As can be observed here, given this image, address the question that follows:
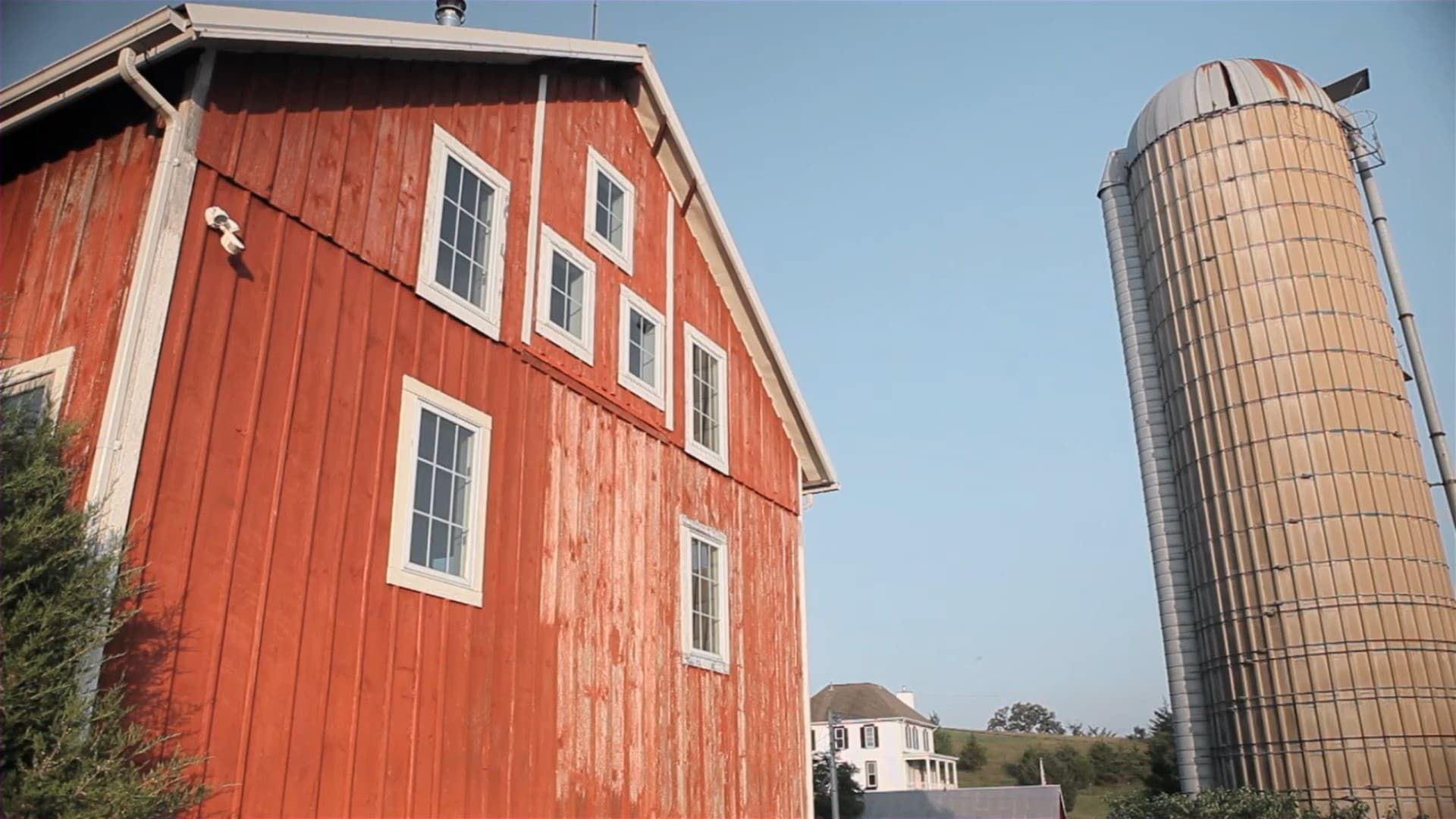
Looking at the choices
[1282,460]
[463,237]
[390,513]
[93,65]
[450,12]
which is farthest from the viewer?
[1282,460]

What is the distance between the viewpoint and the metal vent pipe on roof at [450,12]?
39.0 feet

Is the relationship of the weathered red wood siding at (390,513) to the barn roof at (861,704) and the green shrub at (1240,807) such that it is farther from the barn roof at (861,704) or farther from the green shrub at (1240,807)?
the barn roof at (861,704)

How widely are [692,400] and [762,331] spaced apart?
1.89m

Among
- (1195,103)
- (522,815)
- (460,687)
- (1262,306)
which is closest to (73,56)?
(460,687)

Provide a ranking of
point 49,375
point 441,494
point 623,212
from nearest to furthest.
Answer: point 49,375
point 441,494
point 623,212

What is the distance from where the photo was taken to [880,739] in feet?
225

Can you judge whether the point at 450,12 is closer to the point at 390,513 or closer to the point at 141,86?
the point at 141,86

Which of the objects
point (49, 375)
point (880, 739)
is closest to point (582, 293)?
point (49, 375)

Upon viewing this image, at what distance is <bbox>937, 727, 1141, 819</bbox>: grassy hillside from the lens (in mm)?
67688

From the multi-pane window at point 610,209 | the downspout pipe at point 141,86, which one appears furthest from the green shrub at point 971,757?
the downspout pipe at point 141,86

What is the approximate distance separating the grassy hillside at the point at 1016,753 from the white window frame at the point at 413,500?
195 ft

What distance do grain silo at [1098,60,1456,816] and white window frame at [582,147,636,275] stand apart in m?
18.9

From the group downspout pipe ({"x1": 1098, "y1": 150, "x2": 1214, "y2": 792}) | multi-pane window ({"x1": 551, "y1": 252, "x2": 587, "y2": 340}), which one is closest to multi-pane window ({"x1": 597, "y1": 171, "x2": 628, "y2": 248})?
multi-pane window ({"x1": 551, "y1": 252, "x2": 587, "y2": 340})

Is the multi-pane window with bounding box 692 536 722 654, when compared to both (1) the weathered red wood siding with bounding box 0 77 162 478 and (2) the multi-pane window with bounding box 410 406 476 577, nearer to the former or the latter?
(2) the multi-pane window with bounding box 410 406 476 577
